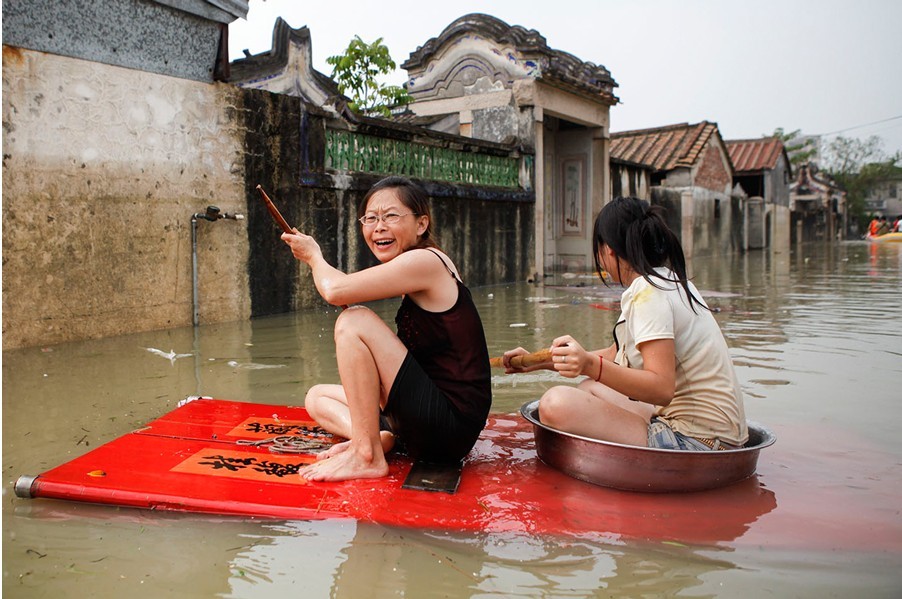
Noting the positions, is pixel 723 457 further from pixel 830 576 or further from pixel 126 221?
pixel 126 221

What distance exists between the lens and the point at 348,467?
2.88 m

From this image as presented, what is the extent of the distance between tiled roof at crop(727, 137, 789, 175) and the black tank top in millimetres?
27586

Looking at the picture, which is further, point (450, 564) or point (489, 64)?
point (489, 64)

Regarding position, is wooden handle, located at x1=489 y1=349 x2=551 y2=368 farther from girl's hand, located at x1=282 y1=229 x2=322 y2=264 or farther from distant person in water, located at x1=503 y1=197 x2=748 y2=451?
girl's hand, located at x1=282 y1=229 x2=322 y2=264

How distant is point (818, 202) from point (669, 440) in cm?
4361

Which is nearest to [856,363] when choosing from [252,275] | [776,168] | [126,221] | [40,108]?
[252,275]

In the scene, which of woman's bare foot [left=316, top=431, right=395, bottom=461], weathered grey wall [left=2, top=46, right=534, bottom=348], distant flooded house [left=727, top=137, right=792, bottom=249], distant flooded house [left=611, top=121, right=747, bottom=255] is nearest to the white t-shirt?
woman's bare foot [left=316, top=431, right=395, bottom=461]

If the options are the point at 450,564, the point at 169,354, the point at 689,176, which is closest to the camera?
the point at 450,564

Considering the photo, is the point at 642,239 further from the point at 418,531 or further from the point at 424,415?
the point at 418,531

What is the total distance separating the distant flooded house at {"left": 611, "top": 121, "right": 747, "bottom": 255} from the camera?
65.3 ft

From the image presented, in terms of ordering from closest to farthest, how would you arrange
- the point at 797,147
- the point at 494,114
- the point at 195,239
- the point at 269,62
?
the point at 195,239
the point at 269,62
the point at 494,114
the point at 797,147

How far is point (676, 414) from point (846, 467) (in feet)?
3.06

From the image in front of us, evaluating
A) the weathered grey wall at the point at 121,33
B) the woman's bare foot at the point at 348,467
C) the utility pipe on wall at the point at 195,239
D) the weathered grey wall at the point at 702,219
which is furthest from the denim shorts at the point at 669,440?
the weathered grey wall at the point at 702,219

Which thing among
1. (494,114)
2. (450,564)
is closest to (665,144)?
(494,114)
